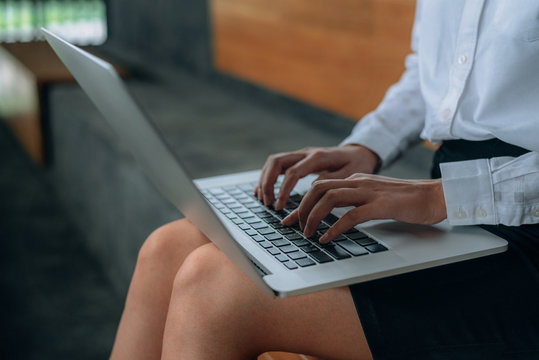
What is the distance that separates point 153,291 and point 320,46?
1427 mm

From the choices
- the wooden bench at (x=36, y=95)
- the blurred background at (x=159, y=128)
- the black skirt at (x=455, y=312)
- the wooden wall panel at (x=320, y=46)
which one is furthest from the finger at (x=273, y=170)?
the wooden bench at (x=36, y=95)

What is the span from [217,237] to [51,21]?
4355 millimetres

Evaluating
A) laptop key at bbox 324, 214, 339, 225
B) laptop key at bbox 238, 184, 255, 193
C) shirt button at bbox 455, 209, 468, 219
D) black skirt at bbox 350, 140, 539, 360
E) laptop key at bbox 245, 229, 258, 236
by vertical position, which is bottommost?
black skirt at bbox 350, 140, 539, 360

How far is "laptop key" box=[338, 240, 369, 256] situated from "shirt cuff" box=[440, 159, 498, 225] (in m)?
0.12

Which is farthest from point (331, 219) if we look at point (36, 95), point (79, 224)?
point (36, 95)

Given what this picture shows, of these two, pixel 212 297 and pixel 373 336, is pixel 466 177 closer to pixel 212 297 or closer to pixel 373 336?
pixel 373 336

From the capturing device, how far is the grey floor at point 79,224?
1.71m

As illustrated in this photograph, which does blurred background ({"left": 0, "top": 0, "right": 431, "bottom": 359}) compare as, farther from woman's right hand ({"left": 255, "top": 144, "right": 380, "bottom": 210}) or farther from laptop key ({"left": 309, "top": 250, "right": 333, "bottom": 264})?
laptop key ({"left": 309, "top": 250, "right": 333, "bottom": 264})

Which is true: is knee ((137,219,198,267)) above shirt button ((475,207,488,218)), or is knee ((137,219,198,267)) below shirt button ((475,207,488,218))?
below

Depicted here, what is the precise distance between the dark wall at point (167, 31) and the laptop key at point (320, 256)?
2405mm

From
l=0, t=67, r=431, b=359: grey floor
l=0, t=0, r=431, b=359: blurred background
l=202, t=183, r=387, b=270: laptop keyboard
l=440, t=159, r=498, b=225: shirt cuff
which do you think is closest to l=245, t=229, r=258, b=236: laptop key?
l=202, t=183, r=387, b=270: laptop keyboard

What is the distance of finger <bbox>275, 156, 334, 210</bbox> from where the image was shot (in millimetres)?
813

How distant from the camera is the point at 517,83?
0.75 meters

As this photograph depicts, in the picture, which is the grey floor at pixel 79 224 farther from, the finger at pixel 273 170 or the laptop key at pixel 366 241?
the laptop key at pixel 366 241
